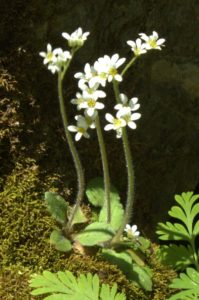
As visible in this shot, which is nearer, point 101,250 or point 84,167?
point 101,250

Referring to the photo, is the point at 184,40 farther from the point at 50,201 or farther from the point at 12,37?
the point at 50,201

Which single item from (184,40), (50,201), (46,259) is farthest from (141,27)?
(46,259)

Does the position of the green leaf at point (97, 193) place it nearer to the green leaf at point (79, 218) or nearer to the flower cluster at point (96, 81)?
the green leaf at point (79, 218)

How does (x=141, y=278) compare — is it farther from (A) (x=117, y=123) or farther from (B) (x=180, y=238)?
(A) (x=117, y=123)

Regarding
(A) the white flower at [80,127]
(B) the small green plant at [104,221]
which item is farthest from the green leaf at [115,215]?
(A) the white flower at [80,127]

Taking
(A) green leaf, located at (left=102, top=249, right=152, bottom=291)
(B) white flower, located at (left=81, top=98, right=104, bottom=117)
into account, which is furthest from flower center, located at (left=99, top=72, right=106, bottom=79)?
(A) green leaf, located at (left=102, top=249, right=152, bottom=291)

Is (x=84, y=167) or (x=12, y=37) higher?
(x=12, y=37)
